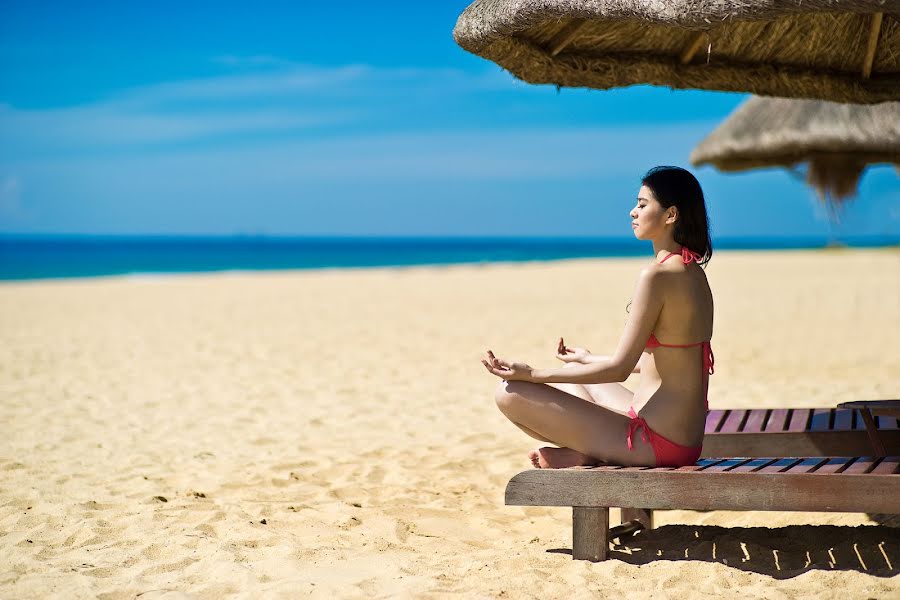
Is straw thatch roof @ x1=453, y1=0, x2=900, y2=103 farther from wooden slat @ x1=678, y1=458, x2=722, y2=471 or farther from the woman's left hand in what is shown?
wooden slat @ x1=678, y1=458, x2=722, y2=471

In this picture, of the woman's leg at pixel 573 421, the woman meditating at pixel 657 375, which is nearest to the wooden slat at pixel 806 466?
the woman meditating at pixel 657 375

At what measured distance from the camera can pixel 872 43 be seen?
4.44 meters

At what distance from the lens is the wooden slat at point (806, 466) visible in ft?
9.74

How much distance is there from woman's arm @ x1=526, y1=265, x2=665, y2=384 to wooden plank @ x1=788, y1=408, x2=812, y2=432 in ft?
4.38

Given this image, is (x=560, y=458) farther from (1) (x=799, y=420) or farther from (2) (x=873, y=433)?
(1) (x=799, y=420)

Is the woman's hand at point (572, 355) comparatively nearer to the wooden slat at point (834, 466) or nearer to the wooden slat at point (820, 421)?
the wooden slat at point (834, 466)

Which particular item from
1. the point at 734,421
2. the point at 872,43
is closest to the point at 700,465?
the point at 734,421

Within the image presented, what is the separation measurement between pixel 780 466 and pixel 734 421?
1.12 m

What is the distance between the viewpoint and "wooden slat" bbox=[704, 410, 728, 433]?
13.3 ft

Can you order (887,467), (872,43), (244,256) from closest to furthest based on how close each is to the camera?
(887,467) → (872,43) → (244,256)

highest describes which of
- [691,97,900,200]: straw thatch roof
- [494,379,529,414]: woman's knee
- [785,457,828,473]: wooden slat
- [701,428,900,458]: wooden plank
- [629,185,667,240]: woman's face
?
[691,97,900,200]: straw thatch roof

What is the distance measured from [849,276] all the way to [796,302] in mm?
5587

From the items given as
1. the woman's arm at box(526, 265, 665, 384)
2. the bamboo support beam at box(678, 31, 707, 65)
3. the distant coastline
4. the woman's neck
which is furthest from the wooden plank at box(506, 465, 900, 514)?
the distant coastline

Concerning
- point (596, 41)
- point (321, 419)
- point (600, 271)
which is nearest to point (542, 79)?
point (596, 41)
